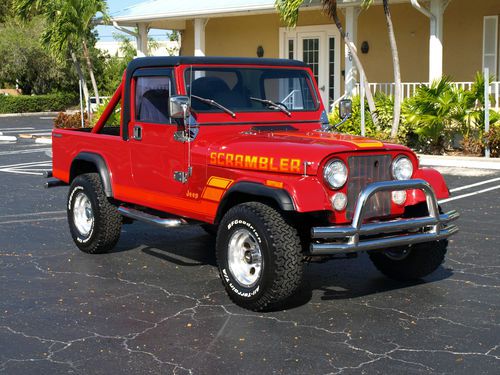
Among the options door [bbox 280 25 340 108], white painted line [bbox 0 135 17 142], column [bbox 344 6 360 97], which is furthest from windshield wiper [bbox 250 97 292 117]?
white painted line [bbox 0 135 17 142]

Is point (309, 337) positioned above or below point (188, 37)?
below

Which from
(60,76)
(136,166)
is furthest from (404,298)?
(60,76)

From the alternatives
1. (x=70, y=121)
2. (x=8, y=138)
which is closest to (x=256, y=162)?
(x=70, y=121)

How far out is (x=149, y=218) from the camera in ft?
24.8

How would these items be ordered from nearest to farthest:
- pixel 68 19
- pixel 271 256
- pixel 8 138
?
pixel 271 256, pixel 68 19, pixel 8 138

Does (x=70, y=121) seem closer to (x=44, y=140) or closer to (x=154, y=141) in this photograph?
(x=44, y=140)

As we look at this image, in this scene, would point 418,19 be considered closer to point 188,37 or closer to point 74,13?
point 188,37

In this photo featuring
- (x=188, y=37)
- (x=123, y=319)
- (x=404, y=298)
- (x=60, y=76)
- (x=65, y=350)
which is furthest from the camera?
(x=60, y=76)

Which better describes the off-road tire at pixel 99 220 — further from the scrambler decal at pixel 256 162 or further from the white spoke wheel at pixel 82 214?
the scrambler decal at pixel 256 162

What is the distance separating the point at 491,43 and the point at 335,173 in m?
15.0

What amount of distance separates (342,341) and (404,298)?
52.2 inches

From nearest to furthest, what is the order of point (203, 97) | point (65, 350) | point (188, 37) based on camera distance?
point (65, 350) → point (203, 97) → point (188, 37)

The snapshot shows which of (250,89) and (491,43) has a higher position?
(491,43)

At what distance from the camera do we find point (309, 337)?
5.81 m
